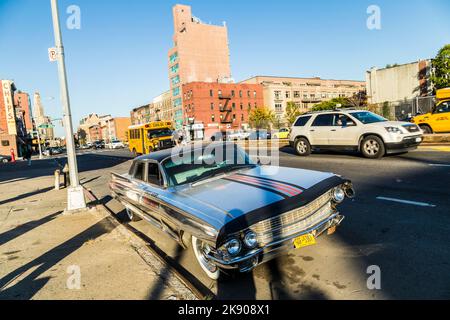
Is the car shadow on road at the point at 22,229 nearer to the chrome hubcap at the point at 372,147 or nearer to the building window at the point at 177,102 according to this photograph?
the chrome hubcap at the point at 372,147

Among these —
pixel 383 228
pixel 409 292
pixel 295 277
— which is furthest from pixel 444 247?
pixel 295 277

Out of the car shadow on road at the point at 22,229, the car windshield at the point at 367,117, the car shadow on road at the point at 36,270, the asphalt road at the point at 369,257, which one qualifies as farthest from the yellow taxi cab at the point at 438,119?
the car shadow on road at the point at 22,229

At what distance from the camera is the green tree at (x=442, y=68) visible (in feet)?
166

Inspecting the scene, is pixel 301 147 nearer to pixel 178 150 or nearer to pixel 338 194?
pixel 178 150

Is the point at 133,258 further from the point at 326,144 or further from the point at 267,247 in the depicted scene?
the point at 326,144

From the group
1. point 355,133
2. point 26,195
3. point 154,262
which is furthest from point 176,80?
point 154,262

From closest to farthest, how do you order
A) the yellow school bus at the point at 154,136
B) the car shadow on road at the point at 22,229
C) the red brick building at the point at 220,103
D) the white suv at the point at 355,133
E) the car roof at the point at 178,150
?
the car roof at the point at 178,150, the car shadow on road at the point at 22,229, the white suv at the point at 355,133, the yellow school bus at the point at 154,136, the red brick building at the point at 220,103

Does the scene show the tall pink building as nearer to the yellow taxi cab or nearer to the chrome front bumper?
the yellow taxi cab

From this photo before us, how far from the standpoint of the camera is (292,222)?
11.0ft

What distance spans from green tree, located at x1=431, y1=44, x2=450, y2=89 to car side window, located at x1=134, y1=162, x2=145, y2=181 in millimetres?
60481

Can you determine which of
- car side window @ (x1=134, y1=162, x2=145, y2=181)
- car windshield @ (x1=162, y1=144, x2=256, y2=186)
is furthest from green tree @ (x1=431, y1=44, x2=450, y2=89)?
car side window @ (x1=134, y1=162, x2=145, y2=181)

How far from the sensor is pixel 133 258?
4246 mm

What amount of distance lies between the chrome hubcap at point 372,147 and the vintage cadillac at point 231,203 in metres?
7.46
